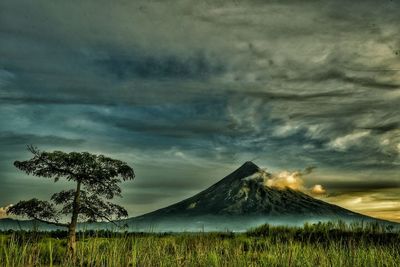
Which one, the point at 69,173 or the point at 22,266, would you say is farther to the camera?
the point at 69,173

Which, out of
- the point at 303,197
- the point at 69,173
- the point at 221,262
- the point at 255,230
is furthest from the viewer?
the point at 303,197

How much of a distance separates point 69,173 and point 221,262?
7.32m

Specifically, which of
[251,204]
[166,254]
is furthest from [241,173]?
[166,254]

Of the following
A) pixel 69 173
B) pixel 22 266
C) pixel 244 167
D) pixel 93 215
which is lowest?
pixel 22 266

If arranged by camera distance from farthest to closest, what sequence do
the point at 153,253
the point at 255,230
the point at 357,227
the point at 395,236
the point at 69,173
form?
the point at 255,230, the point at 357,227, the point at 395,236, the point at 69,173, the point at 153,253

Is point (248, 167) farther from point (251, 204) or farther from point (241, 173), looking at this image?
point (251, 204)

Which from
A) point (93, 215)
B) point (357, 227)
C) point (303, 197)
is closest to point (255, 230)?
point (357, 227)

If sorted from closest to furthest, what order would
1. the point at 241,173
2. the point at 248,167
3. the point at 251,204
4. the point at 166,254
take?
the point at 166,254
the point at 241,173
the point at 251,204
the point at 248,167

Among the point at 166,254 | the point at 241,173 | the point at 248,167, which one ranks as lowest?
the point at 166,254

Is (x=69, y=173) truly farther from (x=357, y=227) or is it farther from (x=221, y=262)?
(x=357, y=227)

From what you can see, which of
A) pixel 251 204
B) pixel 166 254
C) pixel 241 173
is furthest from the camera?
pixel 251 204

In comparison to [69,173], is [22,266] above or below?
below

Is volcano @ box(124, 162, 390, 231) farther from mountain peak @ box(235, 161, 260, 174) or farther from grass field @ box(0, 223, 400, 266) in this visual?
grass field @ box(0, 223, 400, 266)

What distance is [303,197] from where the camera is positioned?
15125 centimetres
